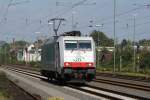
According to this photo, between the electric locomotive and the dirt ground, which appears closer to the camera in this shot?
the dirt ground

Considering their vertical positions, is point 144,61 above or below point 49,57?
below

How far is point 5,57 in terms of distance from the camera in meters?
163

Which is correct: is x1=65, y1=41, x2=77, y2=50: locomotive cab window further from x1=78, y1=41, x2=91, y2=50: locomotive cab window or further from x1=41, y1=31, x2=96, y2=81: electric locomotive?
x1=78, y1=41, x2=91, y2=50: locomotive cab window

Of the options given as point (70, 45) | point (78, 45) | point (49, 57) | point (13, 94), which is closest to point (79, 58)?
point (78, 45)

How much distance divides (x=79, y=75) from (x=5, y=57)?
432ft

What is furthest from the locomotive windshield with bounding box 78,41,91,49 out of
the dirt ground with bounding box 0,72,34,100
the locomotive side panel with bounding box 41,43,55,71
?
the dirt ground with bounding box 0,72,34,100

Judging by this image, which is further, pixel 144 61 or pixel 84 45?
pixel 144 61

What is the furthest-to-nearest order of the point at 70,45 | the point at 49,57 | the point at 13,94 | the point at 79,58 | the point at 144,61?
the point at 144,61, the point at 49,57, the point at 70,45, the point at 79,58, the point at 13,94

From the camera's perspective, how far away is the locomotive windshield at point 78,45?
34.3 m

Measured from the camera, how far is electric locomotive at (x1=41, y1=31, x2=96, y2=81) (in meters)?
33.2

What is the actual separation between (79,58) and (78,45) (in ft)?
3.79

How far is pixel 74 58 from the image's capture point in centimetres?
3378

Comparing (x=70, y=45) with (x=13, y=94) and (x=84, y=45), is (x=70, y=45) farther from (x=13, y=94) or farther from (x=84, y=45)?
(x=13, y=94)

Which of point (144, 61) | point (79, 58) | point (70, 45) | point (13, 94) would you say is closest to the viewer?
point (13, 94)
